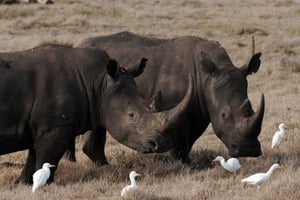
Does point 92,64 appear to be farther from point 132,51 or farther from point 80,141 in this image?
point 80,141

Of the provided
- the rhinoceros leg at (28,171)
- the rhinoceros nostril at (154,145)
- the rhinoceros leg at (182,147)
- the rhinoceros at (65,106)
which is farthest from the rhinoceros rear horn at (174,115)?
the rhinoceros leg at (28,171)

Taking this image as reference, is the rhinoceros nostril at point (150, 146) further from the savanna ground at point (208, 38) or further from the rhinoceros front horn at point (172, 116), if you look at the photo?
the savanna ground at point (208, 38)

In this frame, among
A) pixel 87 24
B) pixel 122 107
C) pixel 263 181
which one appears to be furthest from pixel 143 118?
pixel 87 24

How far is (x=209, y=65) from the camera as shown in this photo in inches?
401

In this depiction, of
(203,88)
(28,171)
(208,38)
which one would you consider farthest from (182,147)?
(208,38)

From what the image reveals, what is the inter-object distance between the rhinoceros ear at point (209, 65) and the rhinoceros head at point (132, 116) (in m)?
0.88

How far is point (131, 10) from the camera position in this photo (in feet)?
115

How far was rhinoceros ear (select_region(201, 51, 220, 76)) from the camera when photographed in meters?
10.2

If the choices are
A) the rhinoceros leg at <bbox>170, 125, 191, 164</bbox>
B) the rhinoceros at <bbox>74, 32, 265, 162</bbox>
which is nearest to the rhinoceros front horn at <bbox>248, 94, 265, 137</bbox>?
the rhinoceros at <bbox>74, 32, 265, 162</bbox>

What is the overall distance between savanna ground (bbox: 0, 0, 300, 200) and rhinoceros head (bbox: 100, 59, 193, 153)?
0.45 m

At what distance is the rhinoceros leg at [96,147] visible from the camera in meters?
10.6

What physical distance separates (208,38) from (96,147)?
15933 mm

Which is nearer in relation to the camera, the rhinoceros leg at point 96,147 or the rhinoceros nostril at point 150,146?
the rhinoceros nostril at point 150,146

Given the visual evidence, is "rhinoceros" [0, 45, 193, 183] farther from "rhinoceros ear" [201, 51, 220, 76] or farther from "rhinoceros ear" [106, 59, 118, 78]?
"rhinoceros ear" [201, 51, 220, 76]
